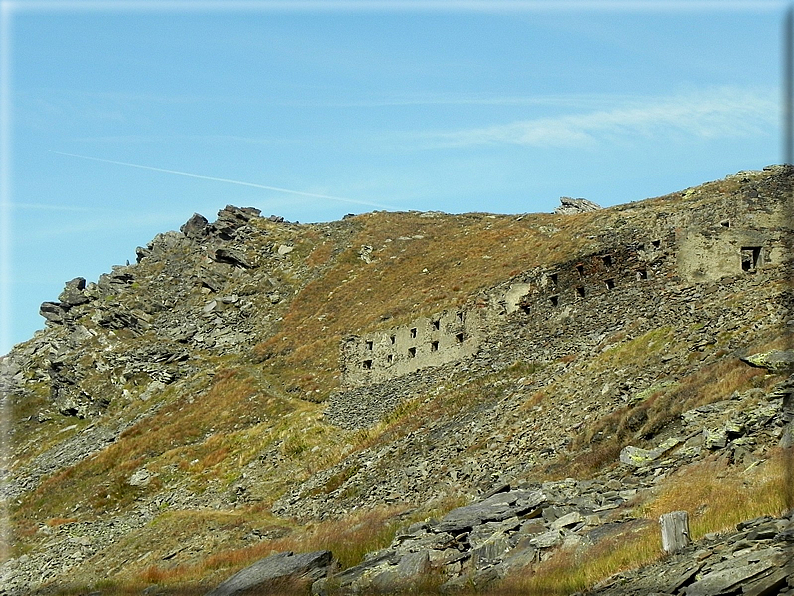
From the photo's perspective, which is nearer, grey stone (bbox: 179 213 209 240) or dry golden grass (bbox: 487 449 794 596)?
dry golden grass (bbox: 487 449 794 596)

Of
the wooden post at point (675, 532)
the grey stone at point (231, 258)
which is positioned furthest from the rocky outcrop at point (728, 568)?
the grey stone at point (231, 258)

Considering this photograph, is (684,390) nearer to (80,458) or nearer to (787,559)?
(787,559)

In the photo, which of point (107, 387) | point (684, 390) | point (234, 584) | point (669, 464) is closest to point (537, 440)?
point (684, 390)

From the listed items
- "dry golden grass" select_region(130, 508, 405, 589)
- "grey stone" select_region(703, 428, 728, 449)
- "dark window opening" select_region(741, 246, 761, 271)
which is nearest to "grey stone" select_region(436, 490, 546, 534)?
"dry golden grass" select_region(130, 508, 405, 589)

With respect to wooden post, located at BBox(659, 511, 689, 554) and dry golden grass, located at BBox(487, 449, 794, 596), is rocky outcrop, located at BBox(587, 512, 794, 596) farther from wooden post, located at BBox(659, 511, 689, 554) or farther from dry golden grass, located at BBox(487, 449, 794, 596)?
dry golden grass, located at BBox(487, 449, 794, 596)

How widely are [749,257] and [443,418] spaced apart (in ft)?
42.0

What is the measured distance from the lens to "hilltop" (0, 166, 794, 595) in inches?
712

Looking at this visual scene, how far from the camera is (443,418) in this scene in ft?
111

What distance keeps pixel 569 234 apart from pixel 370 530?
121 feet

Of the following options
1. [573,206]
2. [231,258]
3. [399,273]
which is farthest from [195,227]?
[573,206]

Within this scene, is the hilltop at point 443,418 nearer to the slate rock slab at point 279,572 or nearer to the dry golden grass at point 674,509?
the dry golden grass at point 674,509

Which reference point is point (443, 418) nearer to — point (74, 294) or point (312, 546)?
point (312, 546)

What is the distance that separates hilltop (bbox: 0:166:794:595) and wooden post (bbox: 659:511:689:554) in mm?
302

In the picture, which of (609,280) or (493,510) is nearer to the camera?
(493,510)
